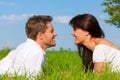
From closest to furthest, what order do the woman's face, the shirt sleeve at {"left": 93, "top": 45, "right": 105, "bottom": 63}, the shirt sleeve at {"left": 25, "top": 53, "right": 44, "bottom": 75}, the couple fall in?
the shirt sleeve at {"left": 25, "top": 53, "right": 44, "bottom": 75}
the couple
the shirt sleeve at {"left": 93, "top": 45, "right": 105, "bottom": 63}
the woman's face

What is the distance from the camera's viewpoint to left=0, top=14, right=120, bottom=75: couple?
6.18 metres

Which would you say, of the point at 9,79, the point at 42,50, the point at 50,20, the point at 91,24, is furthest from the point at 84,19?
the point at 9,79

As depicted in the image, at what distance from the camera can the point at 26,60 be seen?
616 cm

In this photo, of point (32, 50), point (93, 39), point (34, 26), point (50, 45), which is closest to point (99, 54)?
point (93, 39)

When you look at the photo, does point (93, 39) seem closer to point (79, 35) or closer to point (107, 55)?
point (79, 35)

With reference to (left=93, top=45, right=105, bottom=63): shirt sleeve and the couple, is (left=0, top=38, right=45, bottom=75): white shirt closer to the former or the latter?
the couple

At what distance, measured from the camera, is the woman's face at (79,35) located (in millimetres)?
7328

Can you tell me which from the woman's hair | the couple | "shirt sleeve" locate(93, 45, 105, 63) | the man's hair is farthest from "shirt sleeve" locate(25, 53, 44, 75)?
the woman's hair

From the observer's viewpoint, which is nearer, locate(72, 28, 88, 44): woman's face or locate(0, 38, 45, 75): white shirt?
locate(0, 38, 45, 75): white shirt

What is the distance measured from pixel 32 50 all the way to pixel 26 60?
18cm

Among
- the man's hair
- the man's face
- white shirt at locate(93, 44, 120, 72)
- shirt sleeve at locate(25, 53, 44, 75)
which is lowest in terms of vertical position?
white shirt at locate(93, 44, 120, 72)

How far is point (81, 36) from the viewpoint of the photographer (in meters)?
7.32

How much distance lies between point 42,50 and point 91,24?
4.34ft

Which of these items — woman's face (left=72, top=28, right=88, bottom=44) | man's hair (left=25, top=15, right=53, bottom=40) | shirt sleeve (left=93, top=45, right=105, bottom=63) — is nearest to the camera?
man's hair (left=25, top=15, right=53, bottom=40)
